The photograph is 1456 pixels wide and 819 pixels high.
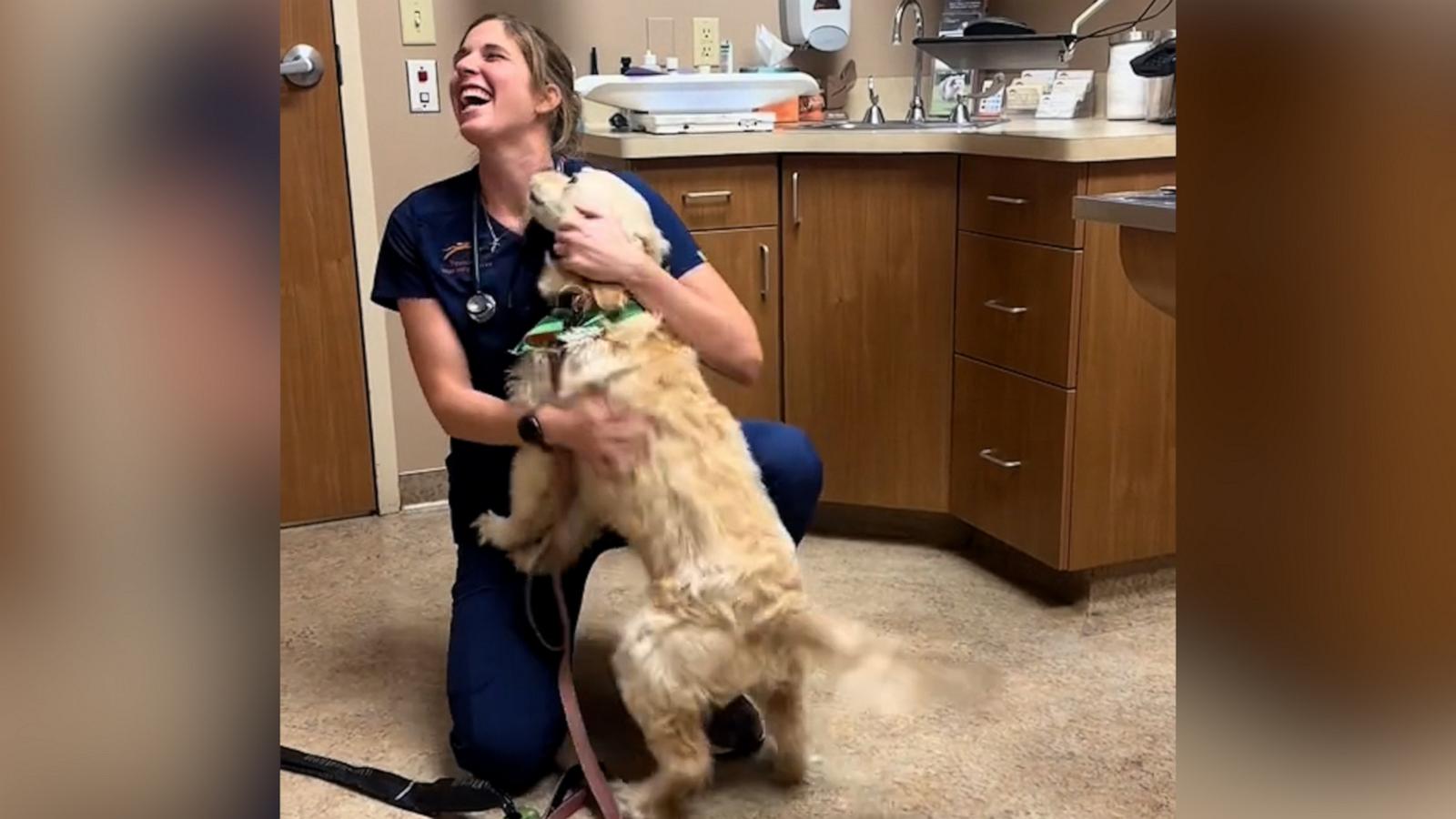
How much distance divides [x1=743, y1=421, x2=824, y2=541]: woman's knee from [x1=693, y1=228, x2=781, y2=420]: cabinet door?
672 millimetres

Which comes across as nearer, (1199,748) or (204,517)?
(204,517)

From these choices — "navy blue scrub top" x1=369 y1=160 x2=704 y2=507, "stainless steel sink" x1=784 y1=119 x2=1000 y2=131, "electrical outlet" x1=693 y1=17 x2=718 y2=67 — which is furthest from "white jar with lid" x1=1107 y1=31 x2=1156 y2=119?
"navy blue scrub top" x1=369 y1=160 x2=704 y2=507

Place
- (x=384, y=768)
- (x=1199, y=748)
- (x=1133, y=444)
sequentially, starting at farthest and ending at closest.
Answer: (x=1133, y=444) → (x=384, y=768) → (x=1199, y=748)

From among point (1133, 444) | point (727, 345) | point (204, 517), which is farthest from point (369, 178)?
point (204, 517)

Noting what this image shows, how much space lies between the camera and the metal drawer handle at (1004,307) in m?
2.23

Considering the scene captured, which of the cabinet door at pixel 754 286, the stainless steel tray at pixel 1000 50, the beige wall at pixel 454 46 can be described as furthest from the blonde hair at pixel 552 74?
the stainless steel tray at pixel 1000 50

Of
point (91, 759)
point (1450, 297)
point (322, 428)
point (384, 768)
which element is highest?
point (1450, 297)

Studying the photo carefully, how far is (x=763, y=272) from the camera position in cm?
253

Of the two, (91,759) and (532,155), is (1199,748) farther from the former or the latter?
(532,155)

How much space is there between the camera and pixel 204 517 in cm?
36

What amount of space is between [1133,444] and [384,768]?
55.7 inches

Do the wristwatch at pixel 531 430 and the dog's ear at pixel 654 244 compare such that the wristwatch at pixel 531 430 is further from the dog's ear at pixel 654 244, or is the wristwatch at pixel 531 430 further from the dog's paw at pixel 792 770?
the dog's paw at pixel 792 770

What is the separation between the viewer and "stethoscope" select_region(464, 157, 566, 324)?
168cm

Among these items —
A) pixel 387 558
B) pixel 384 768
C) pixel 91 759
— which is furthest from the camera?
pixel 387 558
